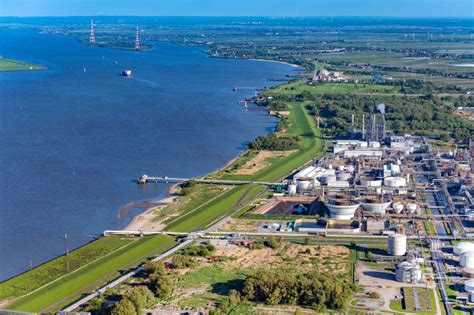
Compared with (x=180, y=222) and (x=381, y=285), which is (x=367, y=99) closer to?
(x=180, y=222)

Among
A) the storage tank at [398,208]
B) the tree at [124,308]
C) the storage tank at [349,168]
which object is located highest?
the storage tank at [349,168]

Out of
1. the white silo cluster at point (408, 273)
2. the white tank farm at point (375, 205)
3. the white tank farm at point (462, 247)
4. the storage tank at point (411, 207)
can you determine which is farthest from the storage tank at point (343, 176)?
the white silo cluster at point (408, 273)

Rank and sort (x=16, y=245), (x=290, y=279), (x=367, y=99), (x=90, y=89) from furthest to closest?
(x=90, y=89)
(x=367, y=99)
(x=16, y=245)
(x=290, y=279)

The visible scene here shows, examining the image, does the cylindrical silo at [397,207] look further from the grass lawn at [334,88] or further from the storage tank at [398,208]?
the grass lawn at [334,88]

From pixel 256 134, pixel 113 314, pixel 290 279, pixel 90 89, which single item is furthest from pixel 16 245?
pixel 90 89

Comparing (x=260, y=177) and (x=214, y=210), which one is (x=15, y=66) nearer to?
(x=260, y=177)
